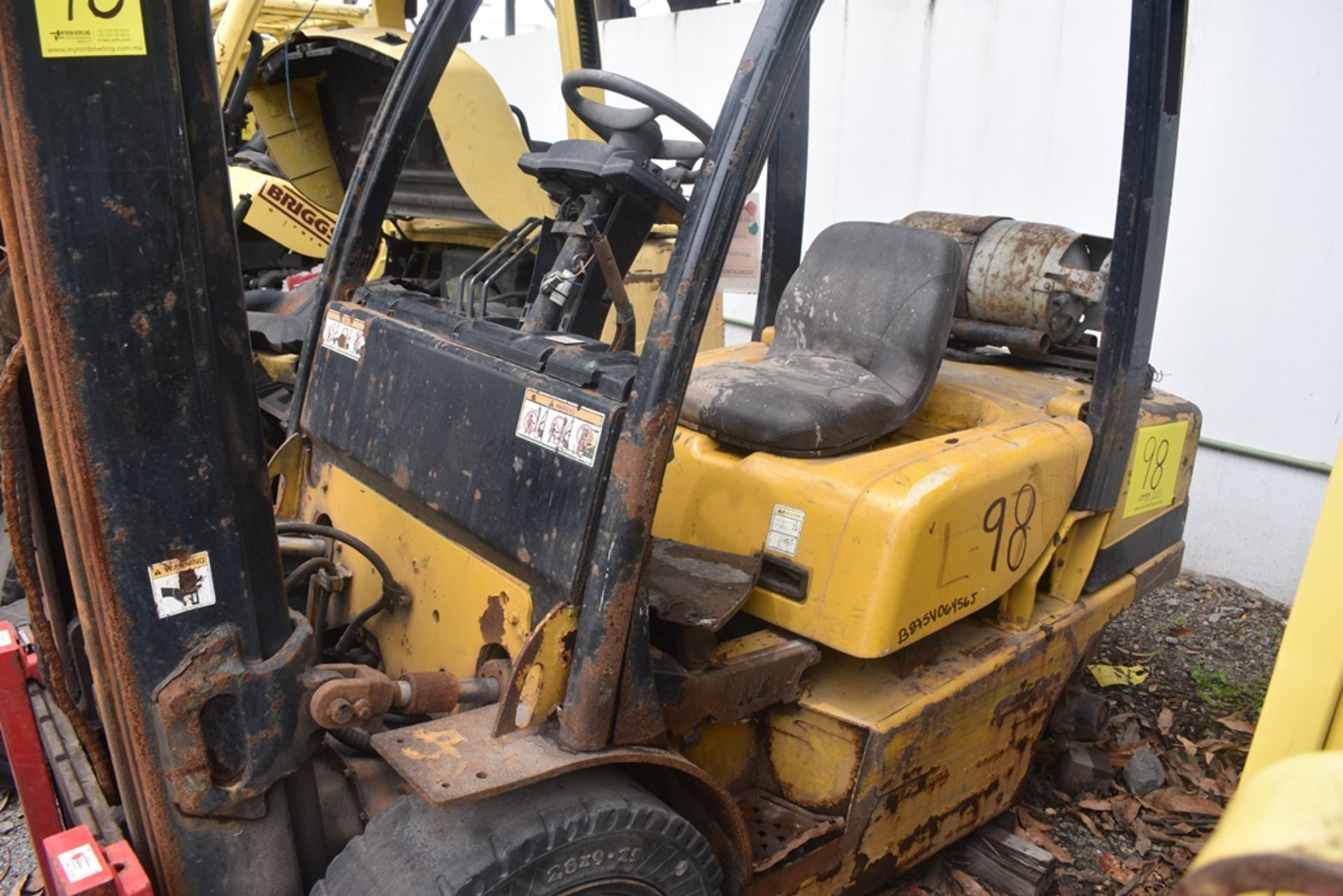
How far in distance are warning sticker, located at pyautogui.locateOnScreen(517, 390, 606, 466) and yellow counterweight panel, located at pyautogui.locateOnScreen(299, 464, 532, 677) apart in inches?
12.0

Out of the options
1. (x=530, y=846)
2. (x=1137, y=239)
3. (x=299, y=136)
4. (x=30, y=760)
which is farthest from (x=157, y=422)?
(x=299, y=136)

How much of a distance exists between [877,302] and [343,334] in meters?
1.44

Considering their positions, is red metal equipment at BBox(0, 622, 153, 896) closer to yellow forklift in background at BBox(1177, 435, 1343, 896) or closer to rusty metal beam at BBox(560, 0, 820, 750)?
rusty metal beam at BBox(560, 0, 820, 750)

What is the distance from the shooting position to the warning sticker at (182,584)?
5.45 ft

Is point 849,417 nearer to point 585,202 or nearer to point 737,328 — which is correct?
point 585,202

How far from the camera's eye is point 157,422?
63.2 inches

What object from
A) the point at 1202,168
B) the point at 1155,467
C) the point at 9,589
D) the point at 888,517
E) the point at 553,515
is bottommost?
the point at 9,589

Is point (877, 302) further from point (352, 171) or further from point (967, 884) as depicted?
point (352, 171)

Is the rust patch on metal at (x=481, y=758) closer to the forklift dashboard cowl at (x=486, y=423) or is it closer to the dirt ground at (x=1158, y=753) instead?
the forklift dashboard cowl at (x=486, y=423)

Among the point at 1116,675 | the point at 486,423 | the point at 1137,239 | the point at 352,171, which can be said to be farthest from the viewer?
the point at 352,171

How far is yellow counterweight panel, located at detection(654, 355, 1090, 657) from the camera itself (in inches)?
92.8

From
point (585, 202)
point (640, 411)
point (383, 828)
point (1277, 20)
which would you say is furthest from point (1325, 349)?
point (383, 828)

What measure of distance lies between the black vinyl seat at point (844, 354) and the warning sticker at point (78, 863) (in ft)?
5.30

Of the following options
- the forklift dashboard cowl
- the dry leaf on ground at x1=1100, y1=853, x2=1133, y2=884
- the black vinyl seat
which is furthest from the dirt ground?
the black vinyl seat
